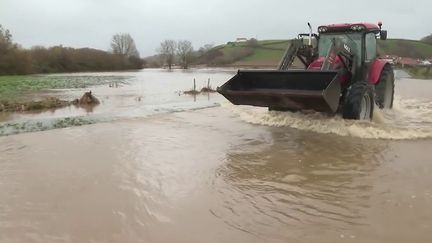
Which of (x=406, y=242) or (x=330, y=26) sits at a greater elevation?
(x=330, y=26)

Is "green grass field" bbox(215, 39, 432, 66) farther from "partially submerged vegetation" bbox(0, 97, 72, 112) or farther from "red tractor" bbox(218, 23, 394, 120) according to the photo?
"red tractor" bbox(218, 23, 394, 120)

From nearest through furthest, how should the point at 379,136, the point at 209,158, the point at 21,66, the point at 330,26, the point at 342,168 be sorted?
the point at 342,168
the point at 209,158
the point at 379,136
the point at 330,26
the point at 21,66

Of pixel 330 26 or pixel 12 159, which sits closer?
pixel 12 159

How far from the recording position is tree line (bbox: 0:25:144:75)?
1969 inches

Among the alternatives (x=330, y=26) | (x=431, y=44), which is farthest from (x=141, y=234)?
(x=431, y=44)

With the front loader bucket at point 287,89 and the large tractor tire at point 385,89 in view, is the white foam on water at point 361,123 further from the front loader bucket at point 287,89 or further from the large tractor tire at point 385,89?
the front loader bucket at point 287,89

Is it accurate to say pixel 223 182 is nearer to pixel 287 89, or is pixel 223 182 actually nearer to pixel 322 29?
pixel 287 89

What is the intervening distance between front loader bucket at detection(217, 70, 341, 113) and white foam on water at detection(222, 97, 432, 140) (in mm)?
788

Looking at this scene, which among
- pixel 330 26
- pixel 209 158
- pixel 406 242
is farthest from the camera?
pixel 330 26

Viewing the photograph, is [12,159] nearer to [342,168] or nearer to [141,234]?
[141,234]

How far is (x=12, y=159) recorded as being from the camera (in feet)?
23.8

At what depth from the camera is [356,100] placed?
8.73 m

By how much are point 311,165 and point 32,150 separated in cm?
502

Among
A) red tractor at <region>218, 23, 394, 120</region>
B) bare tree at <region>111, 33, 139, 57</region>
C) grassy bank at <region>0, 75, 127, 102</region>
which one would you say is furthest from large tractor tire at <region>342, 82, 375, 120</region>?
bare tree at <region>111, 33, 139, 57</region>
